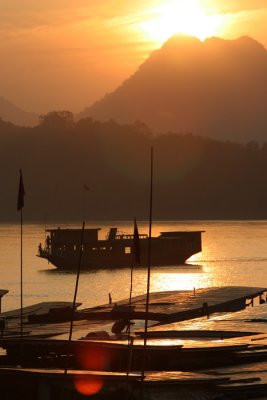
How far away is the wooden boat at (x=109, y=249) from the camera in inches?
5364

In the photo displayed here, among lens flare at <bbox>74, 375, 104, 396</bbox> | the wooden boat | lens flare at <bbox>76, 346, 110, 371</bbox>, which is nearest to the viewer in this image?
lens flare at <bbox>74, 375, 104, 396</bbox>

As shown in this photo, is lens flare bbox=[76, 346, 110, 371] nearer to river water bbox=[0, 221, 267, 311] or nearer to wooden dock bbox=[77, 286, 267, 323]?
wooden dock bbox=[77, 286, 267, 323]

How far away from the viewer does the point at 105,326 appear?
47.6 m

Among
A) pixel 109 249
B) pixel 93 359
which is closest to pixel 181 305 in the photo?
pixel 93 359

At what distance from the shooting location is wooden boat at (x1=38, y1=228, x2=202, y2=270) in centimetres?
13625

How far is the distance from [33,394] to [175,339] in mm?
9898

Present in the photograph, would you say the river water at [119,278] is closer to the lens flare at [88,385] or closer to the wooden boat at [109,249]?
the wooden boat at [109,249]

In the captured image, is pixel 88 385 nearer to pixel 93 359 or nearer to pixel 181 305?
pixel 93 359

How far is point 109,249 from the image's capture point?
140 metres

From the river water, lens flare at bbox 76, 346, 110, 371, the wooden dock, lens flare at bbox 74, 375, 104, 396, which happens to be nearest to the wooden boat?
the river water

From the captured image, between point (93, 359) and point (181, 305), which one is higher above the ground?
point (93, 359)

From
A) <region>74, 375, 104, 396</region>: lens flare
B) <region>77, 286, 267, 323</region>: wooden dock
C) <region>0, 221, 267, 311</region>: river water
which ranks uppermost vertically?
<region>74, 375, 104, 396</region>: lens flare

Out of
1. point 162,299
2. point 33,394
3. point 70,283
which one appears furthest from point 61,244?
point 33,394

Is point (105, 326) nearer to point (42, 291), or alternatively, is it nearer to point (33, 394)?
point (33, 394)
